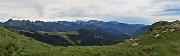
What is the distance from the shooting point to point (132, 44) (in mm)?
61938

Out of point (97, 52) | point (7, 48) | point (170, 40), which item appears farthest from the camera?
point (7, 48)

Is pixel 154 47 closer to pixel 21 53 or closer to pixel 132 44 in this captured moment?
pixel 132 44

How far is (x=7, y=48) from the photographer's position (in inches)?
2530

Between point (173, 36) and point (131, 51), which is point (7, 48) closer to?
point (131, 51)

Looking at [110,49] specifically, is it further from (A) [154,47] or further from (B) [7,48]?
(B) [7,48]

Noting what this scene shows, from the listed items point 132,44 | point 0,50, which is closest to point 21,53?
point 0,50

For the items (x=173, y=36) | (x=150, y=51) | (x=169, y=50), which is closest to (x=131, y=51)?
(x=150, y=51)

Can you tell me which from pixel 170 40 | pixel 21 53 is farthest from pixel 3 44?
pixel 170 40

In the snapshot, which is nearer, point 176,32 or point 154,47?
point 154,47

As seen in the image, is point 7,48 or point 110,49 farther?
point 7,48

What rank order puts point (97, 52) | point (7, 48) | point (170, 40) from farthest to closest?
point (7, 48) < point (170, 40) < point (97, 52)

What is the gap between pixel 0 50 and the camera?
6128 centimetres

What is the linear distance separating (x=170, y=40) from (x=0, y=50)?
31936 mm

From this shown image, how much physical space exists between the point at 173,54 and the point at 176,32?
1177cm
